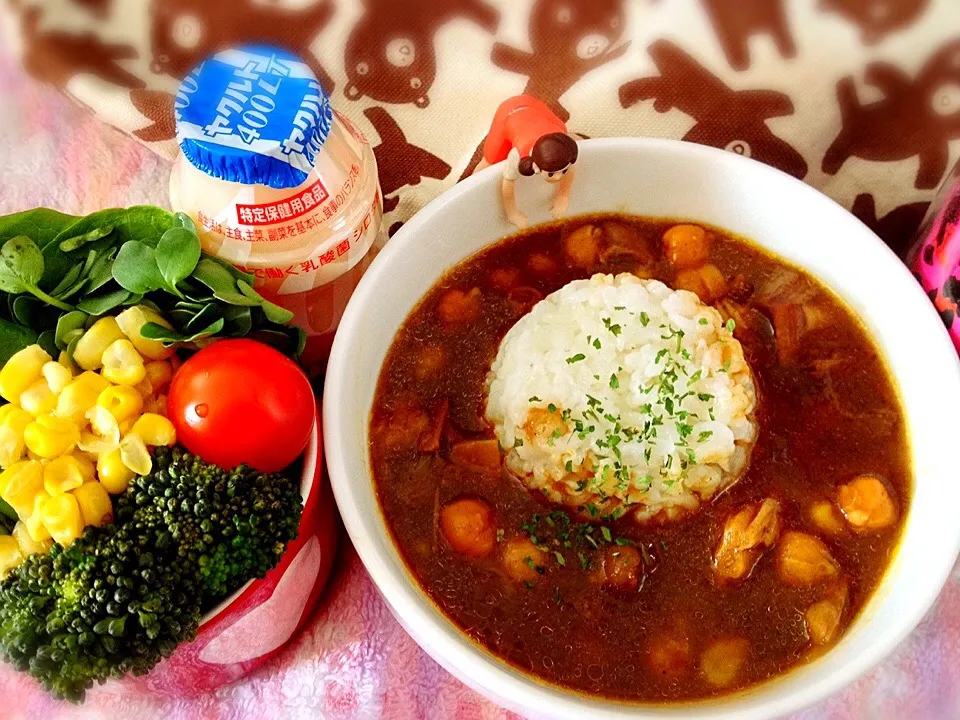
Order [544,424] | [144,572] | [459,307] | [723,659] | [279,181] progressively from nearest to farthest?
1. [144,572]
2. [279,181]
3. [723,659]
4. [544,424]
5. [459,307]

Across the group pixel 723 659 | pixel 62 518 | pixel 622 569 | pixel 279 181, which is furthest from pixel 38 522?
pixel 723 659

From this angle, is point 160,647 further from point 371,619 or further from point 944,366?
point 944,366

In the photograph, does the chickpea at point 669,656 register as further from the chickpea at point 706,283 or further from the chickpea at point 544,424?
the chickpea at point 706,283

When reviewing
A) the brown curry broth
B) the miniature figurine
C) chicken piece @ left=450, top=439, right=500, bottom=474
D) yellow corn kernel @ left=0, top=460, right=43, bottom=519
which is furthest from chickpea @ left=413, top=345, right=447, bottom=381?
yellow corn kernel @ left=0, top=460, right=43, bottom=519

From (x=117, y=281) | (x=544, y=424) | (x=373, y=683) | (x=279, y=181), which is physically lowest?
(x=373, y=683)

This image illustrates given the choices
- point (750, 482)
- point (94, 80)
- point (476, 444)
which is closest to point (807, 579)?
point (750, 482)

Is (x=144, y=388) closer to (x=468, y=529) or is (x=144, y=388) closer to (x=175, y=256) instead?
(x=175, y=256)
